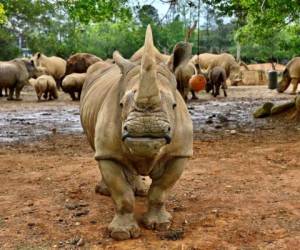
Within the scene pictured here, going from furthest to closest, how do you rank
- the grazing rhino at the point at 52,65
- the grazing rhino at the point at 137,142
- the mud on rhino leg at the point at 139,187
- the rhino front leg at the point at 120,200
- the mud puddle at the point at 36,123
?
1. the grazing rhino at the point at 52,65
2. the mud puddle at the point at 36,123
3. the mud on rhino leg at the point at 139,187
4. the rhino front leg at the point at 120,200
5. the grazing rhino at the point at 137,142

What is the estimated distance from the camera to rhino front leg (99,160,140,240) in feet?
14.9

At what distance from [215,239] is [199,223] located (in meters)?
0.44

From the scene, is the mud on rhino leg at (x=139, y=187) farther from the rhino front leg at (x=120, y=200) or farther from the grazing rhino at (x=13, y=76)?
the grazing rhino at (x=13, y=76)

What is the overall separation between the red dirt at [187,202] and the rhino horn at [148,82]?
1.31m

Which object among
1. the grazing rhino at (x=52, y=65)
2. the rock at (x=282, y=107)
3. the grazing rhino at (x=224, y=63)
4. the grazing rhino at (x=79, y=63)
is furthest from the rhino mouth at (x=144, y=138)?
the grazing rhino at (x=224, y=63)

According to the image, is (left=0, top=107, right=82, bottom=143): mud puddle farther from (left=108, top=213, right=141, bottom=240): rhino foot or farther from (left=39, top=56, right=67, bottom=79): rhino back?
(left=39, top=56, right=67, bottom=79): rhino back

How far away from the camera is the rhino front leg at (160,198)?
184 inches

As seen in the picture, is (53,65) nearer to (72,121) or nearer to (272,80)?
(272,80)

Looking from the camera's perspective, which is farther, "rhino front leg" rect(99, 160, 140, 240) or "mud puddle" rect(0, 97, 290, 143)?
"mud puddle" rect(0, 97, 290, 143)

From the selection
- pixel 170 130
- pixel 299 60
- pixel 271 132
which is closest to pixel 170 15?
pixel 271 132

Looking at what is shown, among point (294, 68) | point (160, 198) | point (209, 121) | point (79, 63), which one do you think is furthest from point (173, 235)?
point (79, 63)

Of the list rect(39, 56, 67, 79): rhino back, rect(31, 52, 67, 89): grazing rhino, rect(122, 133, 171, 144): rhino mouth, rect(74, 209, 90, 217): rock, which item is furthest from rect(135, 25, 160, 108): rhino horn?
rect(39, 56, 67, 79): rhino back

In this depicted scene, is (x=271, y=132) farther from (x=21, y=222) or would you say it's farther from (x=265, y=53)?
(x=265, y=53)

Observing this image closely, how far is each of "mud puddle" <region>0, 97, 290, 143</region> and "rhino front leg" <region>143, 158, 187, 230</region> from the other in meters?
5.66
